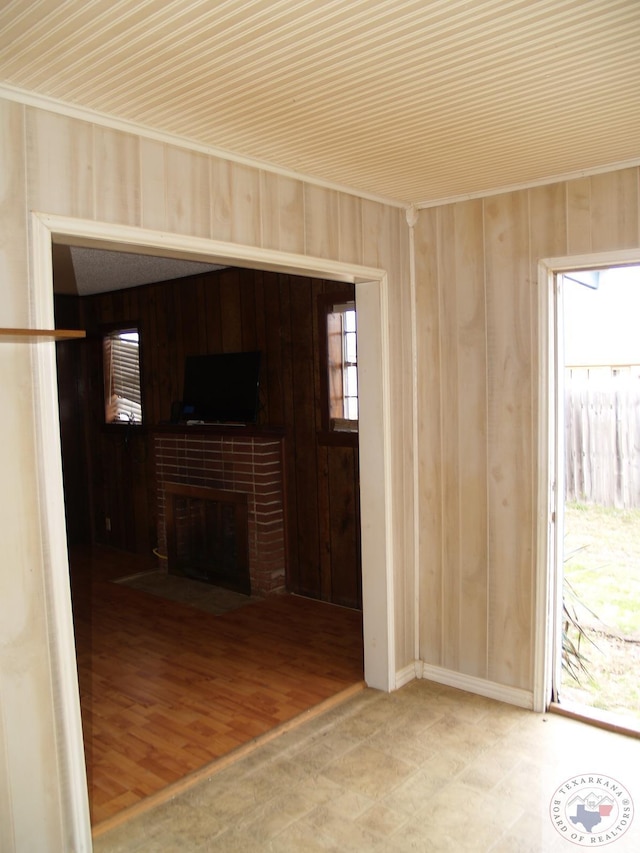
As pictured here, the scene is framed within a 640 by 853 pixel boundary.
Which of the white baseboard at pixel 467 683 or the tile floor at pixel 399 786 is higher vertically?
the white baseboard at pixel 467 683

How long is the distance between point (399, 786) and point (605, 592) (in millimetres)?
1774

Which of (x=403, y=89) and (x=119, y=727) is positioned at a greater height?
(x=403, y=89)

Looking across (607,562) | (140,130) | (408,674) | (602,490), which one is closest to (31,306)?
(140,130)

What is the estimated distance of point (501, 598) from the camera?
346 centimetres

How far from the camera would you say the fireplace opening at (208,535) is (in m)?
5.34

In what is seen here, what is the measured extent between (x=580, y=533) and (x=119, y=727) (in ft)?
8.79

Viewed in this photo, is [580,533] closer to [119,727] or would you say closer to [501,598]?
[501,598]

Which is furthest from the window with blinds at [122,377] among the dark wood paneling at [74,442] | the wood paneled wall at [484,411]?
the wood paneled wall at [484,411]

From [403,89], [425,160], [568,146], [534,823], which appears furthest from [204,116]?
[534,823]

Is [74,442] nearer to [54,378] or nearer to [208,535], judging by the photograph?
[208,535]

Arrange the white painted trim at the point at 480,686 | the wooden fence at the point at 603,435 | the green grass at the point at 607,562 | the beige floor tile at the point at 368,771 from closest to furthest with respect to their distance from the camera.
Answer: the beige floor tile at the point at 368,771
the white painted trim at the point at 480,686
the wooden fence at the point at 603,435
the green grass at the point at 607,562

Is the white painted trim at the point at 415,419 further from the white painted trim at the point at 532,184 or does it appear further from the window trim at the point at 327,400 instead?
the window trim at the point at 327,400

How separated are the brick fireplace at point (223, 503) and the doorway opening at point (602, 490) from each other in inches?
86.2

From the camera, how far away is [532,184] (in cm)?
320
